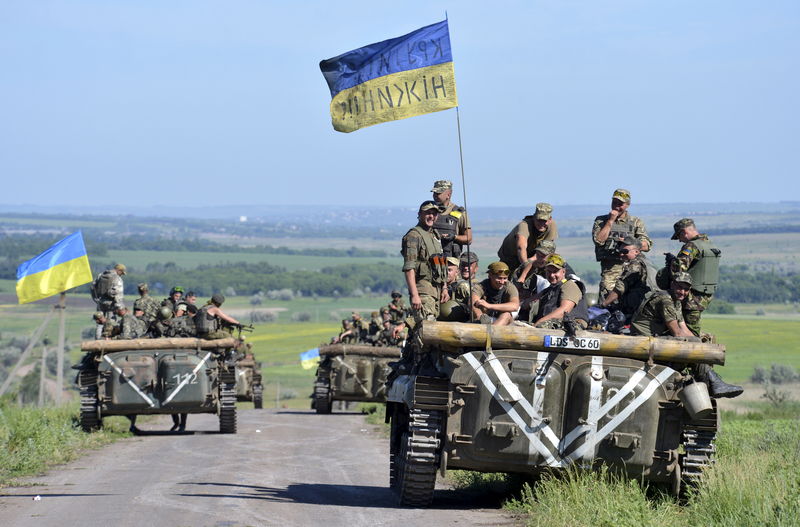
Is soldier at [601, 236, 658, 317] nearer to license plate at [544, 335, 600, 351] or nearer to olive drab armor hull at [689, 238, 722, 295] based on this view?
olive drab armor hull at [689, 238, 722, 295]

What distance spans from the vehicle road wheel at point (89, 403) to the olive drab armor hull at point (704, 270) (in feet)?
39.5

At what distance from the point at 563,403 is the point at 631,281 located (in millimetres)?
2726

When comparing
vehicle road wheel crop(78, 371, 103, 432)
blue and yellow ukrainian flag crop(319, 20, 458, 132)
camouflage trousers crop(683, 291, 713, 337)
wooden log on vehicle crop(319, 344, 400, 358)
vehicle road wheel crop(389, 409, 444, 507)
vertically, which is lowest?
wooden log on vehicle crop(319, 344, 400, 358)

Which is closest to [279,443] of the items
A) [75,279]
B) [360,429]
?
[360,429]

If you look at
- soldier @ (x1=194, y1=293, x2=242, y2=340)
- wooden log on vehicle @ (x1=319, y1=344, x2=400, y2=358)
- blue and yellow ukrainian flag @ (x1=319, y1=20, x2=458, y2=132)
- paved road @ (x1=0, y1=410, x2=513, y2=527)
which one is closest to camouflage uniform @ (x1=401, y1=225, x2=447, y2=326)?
blue and yellow ukrainian flag @ (x1=319, y1=20, x2=458, y2=132)

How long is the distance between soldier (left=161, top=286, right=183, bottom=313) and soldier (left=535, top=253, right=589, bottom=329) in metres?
12.6

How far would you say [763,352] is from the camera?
7369 cm

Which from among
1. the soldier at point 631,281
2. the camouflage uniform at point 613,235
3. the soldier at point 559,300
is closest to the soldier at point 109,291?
the camouflage uniform at point 613,235

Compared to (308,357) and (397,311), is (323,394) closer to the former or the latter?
(397,311)

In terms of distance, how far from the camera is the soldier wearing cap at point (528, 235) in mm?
15602

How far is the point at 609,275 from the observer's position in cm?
1580

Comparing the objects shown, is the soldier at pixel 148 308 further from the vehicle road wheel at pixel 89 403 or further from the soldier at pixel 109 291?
the vehicle road wheel at pixel 89 403

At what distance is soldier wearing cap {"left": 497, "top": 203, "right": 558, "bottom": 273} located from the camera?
15602 mm

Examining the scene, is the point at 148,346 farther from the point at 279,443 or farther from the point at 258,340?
the point at 258,340
